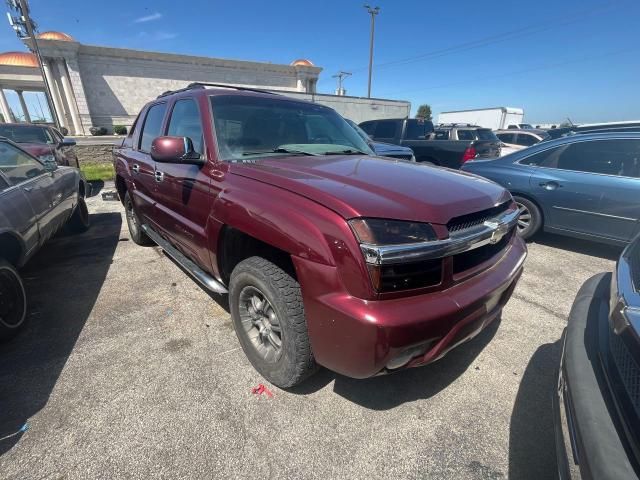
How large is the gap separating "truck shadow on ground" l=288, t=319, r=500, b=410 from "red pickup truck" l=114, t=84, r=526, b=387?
357 mm

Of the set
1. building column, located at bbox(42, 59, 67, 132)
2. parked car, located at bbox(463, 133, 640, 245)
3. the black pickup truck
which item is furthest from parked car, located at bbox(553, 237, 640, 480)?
building column, located at bbox(42, 59, 67, 132)

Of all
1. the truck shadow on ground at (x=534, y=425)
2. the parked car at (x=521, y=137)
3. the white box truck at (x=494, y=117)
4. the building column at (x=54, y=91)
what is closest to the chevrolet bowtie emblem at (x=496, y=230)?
the truck shadow on ground at (x=534, y=425)

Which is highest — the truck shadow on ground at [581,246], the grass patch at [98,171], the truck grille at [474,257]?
the truck grille at [474,257]

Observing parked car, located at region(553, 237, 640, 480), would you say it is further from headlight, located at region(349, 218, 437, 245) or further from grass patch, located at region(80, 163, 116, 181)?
grass patch, located at region(80, 163, 116, 181)

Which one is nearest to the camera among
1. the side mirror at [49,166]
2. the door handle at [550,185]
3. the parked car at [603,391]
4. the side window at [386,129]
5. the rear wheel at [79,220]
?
the parked car at [603,391]

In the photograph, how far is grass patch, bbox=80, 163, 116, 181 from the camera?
10052 millimetres

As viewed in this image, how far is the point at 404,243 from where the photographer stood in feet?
4.92

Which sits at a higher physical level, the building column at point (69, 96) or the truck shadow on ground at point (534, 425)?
the building column at point (69, 96)

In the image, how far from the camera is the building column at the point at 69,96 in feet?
85.5

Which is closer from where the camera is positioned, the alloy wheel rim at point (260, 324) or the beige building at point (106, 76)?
the alloy wheel rim at point (260, 324)

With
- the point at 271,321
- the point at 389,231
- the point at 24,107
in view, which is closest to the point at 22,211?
the point at 271,321

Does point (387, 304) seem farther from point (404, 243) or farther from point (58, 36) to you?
point (58, 36)

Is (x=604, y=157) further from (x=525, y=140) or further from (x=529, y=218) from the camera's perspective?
(x=525, y=140)

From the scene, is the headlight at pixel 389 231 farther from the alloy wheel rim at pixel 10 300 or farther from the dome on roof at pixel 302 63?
the dome on roof at pixel 302 63
